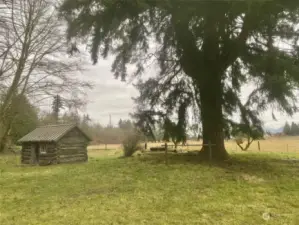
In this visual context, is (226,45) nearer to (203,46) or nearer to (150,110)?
(203,46)

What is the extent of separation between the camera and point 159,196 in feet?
26.1

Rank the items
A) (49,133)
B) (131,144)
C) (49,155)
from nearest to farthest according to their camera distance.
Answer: (49,155) < (131,144) < (49,133)

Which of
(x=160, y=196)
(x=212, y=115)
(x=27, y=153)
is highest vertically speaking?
(x=212, y=115)

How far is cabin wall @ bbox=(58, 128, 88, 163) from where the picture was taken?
18.6 metres

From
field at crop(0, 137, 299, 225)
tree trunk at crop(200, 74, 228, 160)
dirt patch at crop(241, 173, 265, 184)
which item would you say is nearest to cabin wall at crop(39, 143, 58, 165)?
field at crop(0, 137, 299, 225)

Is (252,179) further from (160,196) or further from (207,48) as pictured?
(207,48)

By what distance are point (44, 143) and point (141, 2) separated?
13.3 meters

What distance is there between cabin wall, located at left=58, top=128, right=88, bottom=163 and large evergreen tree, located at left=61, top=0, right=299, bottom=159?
7.23m

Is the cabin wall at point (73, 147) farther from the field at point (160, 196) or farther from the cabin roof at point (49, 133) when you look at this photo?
the field at point (160, 196)

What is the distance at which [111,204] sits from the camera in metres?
7.38

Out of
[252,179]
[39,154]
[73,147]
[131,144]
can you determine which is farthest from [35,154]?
[252,179]

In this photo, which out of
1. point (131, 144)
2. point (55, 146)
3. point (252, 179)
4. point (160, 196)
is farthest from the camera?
point (131, 144)

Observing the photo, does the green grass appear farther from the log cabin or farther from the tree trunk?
the log cabin

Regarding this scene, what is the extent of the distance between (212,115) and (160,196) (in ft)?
17.0
